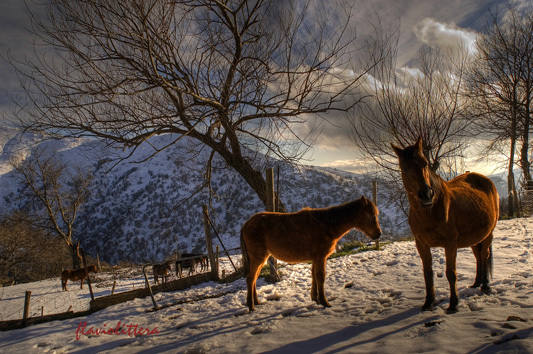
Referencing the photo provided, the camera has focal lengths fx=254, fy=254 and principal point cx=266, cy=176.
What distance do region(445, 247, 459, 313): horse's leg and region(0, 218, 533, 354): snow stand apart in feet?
0.49

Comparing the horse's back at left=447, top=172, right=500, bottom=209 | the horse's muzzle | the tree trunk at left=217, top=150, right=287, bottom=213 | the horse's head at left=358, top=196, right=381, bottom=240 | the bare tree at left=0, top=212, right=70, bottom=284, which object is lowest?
the bare tree at left=0, top=212, right=70, bottom=284

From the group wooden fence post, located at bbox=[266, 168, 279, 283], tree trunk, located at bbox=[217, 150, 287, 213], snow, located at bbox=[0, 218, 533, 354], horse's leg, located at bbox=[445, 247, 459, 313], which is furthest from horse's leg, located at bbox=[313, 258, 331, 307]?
tree trunk, located at bbox=[217, 150, 287, 213]

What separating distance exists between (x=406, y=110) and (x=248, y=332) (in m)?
7.71

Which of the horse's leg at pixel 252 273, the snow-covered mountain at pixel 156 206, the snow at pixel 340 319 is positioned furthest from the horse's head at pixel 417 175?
the snow-covered mountain at pixel 156 206

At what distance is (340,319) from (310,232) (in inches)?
48.5

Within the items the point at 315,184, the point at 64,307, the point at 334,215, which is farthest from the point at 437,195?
the point at 315,184

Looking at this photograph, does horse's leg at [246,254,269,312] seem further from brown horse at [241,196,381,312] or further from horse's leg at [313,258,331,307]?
horse's leg at [313,258,331,307]

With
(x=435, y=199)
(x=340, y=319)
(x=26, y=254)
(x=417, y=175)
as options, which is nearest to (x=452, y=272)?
(x=435, y=199)

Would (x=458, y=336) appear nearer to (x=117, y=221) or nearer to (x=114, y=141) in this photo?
(x=114, y=141)

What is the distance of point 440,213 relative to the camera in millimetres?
2621

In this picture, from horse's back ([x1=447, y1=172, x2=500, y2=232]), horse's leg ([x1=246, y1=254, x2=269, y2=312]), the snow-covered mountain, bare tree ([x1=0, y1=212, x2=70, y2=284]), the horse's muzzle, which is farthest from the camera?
the snow-covered mountain

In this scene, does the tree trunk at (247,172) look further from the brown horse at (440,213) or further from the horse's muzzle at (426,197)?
the horse's muzzle at (426,197)

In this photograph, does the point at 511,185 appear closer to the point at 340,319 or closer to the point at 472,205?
the point at 472,205

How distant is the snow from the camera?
229 centimetres
